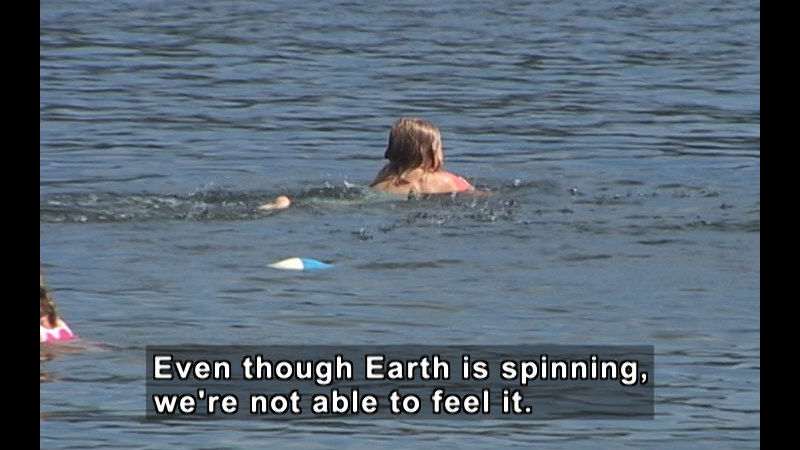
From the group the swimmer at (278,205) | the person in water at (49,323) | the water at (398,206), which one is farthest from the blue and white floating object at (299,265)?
the person in water at (49,323)

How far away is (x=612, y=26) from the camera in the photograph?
28000 mm

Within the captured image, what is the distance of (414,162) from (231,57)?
367 inches

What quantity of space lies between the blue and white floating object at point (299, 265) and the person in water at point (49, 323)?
7.41ft

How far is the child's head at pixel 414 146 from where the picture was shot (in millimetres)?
16016

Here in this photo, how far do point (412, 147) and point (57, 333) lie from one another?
17.5 ft

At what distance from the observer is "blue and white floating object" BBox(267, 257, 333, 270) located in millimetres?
13445

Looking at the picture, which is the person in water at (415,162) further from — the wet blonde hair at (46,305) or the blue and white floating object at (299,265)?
the wet blonde hair at (46,305)

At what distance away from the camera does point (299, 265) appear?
13.5m

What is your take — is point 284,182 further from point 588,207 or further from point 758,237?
point 758,237

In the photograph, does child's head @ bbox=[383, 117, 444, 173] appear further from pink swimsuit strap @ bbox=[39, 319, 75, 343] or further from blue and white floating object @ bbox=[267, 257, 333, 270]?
pink swimsuit strap @ bbox=[39, 319, 75, 343]

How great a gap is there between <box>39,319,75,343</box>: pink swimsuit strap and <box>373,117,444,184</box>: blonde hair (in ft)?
16.6

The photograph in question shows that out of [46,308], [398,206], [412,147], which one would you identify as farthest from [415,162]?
[46,308]
